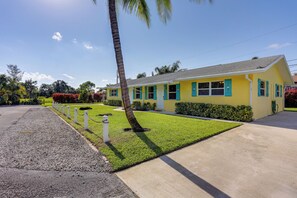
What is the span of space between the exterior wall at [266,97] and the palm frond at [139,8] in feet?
24.4

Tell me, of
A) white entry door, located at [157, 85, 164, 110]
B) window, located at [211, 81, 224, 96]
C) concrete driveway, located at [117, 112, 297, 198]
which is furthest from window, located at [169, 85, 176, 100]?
concrete driveway, located at [117, 112, 297, 198]

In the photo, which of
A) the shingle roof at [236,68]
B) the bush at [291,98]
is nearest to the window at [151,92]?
the shingle roof at [236,68]

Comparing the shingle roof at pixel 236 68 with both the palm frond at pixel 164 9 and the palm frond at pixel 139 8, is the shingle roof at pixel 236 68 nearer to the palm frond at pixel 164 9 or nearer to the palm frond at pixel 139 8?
the palm frond at pixel 164 9

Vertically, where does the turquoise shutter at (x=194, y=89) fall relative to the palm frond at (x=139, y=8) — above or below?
below

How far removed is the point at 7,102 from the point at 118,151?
121 ft

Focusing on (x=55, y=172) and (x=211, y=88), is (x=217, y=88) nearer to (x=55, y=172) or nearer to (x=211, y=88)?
(x=211, y=88)

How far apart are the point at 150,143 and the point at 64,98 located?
3019 centimetres

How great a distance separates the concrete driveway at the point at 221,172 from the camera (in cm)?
268

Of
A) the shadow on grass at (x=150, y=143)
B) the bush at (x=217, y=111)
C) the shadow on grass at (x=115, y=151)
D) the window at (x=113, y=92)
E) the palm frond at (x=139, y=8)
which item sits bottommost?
the shadow on grass at (x=115, y=151)

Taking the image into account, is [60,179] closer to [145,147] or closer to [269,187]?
[145,147]

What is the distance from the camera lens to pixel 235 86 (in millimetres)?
9945

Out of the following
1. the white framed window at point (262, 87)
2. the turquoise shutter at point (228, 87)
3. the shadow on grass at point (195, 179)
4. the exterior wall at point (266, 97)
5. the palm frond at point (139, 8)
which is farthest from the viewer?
the white framed window at point (262, 87)

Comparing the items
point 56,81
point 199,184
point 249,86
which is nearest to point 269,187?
point 199,184

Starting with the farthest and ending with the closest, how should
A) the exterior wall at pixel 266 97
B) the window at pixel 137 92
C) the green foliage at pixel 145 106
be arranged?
the window at pixel 137 92 < the green foliage at pixel 145 106 < the exterior wall at pixel 266 97
